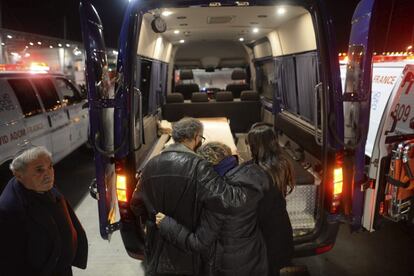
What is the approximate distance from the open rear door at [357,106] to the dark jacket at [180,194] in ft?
4.71

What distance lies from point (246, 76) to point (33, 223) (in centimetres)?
742

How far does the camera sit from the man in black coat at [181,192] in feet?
7.09

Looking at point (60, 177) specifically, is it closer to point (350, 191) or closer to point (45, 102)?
point (45, 102)

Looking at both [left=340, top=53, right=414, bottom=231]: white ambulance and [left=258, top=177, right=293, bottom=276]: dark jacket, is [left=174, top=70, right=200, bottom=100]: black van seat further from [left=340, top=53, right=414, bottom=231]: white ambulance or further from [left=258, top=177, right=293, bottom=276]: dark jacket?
[left=258, top=177, right=293, bottom=276]: dark jacket

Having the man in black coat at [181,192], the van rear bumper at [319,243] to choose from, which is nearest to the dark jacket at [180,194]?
the man in black coat at [181,192]

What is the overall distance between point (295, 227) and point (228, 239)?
1.54m

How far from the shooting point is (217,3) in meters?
2.98

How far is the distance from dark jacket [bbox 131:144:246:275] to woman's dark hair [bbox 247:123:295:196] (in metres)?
0.79

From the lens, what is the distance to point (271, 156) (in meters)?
2.99

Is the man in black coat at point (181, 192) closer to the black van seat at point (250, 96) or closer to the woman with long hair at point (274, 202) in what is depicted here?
the woman with long hair at point (274, 202)

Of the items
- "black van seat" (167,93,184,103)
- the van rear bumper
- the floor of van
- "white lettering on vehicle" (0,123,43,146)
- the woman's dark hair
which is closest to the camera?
the woman's dark hair

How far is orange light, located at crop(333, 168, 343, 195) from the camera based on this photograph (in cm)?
320

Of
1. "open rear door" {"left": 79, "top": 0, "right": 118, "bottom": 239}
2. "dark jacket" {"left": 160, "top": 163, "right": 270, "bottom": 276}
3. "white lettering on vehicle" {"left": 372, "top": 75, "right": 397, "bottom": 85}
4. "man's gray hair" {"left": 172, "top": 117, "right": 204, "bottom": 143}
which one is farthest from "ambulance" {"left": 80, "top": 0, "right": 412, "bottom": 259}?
"dark jacket" {"left": 160, "top": 163, "right": 270, "bottom": 276}

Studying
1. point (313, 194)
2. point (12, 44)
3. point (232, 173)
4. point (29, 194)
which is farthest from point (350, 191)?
point (12, 44)
